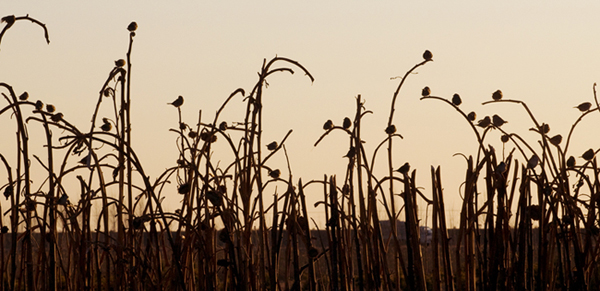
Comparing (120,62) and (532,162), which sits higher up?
(120,62)

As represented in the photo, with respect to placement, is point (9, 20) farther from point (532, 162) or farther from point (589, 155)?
point (589, 155)

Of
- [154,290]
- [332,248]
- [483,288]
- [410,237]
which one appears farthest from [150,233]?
[483,288]

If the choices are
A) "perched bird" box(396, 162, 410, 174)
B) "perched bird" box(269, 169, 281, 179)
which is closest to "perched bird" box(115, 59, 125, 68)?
"perched bird" box(269, 169, 281, 179)

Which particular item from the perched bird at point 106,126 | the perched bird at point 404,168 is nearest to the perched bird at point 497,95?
the perched bird at point 404,168

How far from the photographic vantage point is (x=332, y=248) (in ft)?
6.52

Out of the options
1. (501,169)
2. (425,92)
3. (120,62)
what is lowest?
(501,169)

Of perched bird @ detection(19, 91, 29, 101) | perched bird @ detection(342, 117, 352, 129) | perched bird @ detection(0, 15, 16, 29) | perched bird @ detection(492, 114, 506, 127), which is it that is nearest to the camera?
perched bird @ detection(0, 15, 16, 29)

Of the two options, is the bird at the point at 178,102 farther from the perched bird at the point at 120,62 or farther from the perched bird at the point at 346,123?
the perched bird at the point at 346,123

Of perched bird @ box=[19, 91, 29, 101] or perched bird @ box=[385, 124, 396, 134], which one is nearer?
perched bird @ box=[385, 124, 396, 134]

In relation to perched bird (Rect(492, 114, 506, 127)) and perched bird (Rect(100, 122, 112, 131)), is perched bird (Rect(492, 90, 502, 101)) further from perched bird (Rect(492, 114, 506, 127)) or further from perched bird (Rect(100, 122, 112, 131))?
perched bird (Rect(100, 122, 112, 131))

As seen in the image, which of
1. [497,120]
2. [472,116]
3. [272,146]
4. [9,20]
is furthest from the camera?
[272,146]

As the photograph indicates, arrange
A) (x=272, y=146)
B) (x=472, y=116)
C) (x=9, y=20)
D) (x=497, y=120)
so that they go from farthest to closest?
(x=272, y=146)
(x=472, y=116)
(x=497, y=120)
(x=9, y=20)

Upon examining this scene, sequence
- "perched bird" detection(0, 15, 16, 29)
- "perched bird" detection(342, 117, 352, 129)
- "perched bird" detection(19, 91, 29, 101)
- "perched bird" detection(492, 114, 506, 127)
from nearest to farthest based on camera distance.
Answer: "perched bird" detection(0, 15, 16, 29), "perched bird" detection(492, 114, 506, 127), "perched bird" detection(342, 117, 352, 129), "perched bird" detection(19, 91, 29, 101)

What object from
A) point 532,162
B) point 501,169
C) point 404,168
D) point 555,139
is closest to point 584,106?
point 555,139
